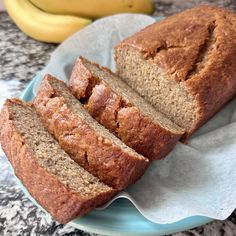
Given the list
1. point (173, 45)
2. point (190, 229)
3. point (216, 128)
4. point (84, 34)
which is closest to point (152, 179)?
point (190, 229)

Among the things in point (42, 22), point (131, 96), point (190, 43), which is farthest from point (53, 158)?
point (42, 22)

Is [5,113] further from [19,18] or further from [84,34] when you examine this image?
[19,18]

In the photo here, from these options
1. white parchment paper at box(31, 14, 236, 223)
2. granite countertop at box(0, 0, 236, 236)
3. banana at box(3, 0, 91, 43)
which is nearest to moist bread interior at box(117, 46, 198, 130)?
white parchment paper at box(31, 14, 236, 223)

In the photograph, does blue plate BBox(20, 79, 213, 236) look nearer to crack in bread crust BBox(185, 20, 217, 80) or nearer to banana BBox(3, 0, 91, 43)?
crack in bread crust BBox(185, 20, 217, 80)

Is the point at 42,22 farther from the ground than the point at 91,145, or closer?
closer

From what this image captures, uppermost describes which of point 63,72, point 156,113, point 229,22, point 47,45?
point 229,22

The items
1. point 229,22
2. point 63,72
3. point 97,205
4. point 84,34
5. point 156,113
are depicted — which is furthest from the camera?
point 84,34

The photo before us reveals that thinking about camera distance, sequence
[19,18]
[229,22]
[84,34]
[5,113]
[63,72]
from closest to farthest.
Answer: [5,113] < [229,22] < [63,72] < [84,34] < [19,18]

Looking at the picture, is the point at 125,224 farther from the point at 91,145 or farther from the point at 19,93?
the point at 19,93
